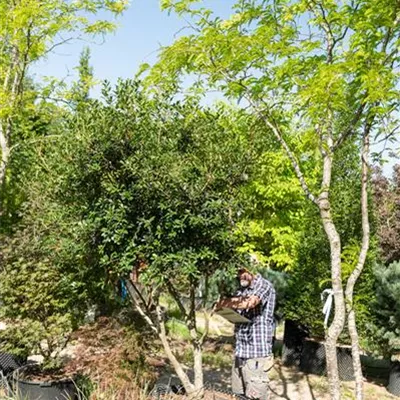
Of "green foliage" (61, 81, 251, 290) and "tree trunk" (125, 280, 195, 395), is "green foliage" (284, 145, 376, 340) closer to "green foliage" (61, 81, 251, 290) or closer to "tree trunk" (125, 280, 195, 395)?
"tree trunk" (125, 280, 195, 395)

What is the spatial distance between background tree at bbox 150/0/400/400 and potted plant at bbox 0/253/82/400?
2.42m

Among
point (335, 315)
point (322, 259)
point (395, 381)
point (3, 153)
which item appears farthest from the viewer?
point (322, 259)

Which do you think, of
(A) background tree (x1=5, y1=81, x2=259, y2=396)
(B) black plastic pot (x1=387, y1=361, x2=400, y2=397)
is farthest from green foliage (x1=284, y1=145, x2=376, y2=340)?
(A) background tree (x1=5, y1=81, x2=259, y2=396)

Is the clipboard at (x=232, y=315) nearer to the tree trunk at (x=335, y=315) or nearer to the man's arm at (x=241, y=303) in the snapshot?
the man's arm at (x=241, y=303)

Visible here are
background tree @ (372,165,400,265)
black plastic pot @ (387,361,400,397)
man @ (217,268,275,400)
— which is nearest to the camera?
man @ (217,268,275,400)

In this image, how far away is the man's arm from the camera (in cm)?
452

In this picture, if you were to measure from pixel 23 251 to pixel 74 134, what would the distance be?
1.78 m

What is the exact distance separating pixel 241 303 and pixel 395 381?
412 centimetres

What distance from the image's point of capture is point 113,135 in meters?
4.21

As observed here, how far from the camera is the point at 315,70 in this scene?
14.3 ft

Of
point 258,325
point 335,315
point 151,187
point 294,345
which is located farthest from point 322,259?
point 151,187

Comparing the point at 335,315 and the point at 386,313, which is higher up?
the point at 335,315

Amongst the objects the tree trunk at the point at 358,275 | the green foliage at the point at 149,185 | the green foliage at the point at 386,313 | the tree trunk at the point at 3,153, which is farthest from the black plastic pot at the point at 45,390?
the green foliage at the point at 386,313

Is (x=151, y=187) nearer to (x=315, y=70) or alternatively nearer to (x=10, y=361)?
(x=315, y=70)
